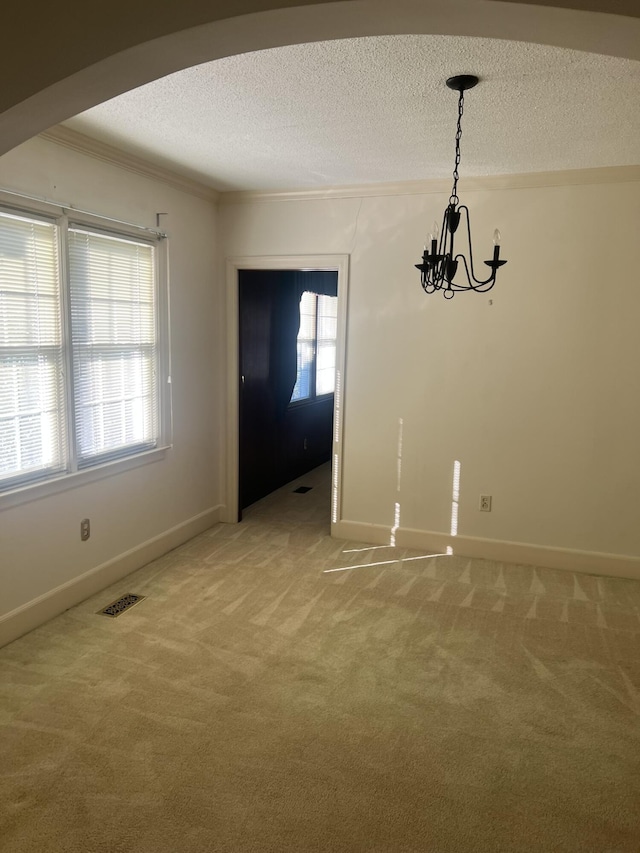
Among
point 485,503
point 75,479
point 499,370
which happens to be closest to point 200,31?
point 75,479

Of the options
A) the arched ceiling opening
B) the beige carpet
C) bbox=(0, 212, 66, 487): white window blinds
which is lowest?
the beige carpet

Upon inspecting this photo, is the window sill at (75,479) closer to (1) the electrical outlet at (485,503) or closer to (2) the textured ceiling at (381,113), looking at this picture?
(2) the textured ceiling at (381,113)

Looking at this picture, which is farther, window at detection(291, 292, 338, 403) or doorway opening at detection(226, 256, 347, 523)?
window at detection(291, 292, 338, 403)

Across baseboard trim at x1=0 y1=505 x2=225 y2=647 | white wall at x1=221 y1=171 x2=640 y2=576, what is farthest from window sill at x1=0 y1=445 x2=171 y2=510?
white wall at x1=221 y1=171 x2=640 y2=576

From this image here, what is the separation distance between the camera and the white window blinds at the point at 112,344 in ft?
10.5

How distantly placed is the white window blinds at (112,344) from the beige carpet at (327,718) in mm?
917

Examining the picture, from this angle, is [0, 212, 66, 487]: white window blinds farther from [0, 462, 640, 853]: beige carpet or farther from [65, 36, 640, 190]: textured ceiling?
[0, 462, 640, 853]: beige carpet

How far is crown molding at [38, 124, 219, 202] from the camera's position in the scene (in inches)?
116

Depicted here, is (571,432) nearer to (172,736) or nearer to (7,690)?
(172,736)

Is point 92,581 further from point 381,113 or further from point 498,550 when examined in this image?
point 381,113

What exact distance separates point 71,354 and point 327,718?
221 centimetres

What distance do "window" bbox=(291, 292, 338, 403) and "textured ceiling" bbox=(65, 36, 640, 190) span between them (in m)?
2.40

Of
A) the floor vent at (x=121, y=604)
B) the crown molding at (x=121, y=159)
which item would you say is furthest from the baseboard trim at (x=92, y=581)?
the crown molding at (x=121, y=159)

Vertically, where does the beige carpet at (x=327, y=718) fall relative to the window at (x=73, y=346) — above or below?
below
